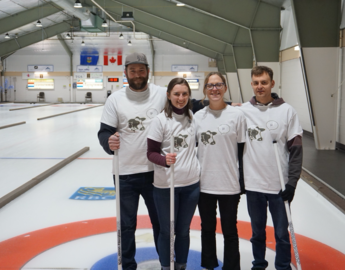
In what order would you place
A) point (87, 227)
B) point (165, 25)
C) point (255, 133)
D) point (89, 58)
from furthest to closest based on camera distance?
1. point (89, 58)
2. point (165, 25)
3. point (87, 227)
4. point (255, 133)

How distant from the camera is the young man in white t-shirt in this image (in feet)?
8.18

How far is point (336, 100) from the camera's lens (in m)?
8.09

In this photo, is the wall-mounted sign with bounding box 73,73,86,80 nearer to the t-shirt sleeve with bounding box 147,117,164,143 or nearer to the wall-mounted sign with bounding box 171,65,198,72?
the wall-mounted sign with bounding box 171,65,198,72

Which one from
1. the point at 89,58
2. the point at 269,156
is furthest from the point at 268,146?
the point at 89,58

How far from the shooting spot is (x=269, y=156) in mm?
2508

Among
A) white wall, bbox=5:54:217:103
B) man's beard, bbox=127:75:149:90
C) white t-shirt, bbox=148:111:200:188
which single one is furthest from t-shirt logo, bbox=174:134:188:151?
white wall, bbox=5:54:217:103

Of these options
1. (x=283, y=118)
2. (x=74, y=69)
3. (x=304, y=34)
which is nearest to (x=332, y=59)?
(x=304, y=34)

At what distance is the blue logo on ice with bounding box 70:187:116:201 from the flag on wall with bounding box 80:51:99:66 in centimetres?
2655

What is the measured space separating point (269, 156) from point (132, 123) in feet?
3.24

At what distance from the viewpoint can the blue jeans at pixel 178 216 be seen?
8.07ft

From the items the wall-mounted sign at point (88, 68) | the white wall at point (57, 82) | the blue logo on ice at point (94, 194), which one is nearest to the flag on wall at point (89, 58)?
the wall-mounted sign at point (88, 68)

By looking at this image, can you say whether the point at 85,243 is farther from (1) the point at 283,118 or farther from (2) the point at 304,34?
(2) the point at 304,34

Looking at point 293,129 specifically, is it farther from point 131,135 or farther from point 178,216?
point 131,135

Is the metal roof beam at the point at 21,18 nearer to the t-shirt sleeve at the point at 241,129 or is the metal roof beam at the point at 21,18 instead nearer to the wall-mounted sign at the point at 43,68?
the wall-mounted sign at the point at 43,68
